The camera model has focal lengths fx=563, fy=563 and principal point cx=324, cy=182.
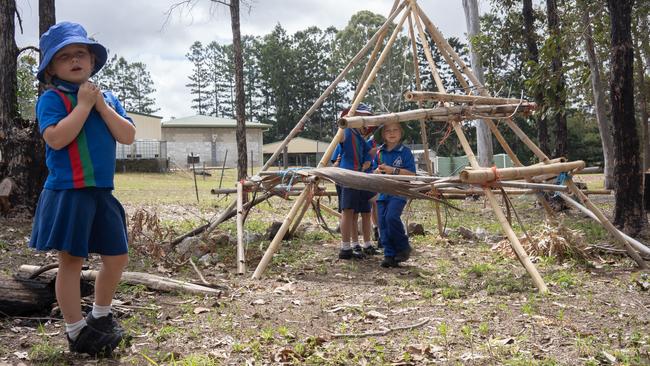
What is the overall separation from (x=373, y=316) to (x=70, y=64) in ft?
7.66

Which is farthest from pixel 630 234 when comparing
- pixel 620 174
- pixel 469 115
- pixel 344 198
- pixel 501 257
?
pixel 344 198

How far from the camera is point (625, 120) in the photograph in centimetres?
649

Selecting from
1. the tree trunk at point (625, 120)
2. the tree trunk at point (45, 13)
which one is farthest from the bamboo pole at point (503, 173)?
the tree trunk at point (45, 13)

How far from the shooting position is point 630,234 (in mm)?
6488

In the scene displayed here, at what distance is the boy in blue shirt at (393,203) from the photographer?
18.0 feet

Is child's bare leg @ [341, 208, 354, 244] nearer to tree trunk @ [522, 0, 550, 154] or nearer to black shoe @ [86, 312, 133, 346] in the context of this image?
black shoe @ [86, 312, 133, 346]

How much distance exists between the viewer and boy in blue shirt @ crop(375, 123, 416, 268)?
5.48 m

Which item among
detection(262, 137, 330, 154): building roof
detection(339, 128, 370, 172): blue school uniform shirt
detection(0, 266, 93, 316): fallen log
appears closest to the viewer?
detection(0, 266, 93, 316): fallen log

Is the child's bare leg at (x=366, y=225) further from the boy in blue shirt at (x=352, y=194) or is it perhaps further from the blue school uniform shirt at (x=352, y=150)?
the blue school uniform shirt at (x=352, y=150)

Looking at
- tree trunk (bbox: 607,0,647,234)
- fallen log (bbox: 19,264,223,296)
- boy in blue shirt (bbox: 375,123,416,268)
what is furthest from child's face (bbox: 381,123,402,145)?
tree trunk (bbox: 607,0,647,234)

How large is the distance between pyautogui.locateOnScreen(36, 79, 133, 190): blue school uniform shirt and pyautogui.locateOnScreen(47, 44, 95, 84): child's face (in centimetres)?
4

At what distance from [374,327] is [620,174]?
177 inches

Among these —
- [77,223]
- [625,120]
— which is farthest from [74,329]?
[625,120]

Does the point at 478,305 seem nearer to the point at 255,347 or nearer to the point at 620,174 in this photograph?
the point at 255,347
